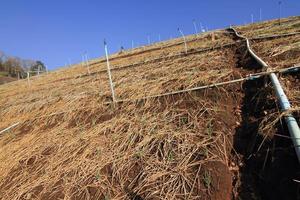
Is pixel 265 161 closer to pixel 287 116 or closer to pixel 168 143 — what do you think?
pixel 287 116

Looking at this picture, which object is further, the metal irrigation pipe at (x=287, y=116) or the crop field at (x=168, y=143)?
the crop field at (x=168, y=143)

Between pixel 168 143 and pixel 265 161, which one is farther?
pixel 168 143

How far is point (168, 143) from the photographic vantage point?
336 cm

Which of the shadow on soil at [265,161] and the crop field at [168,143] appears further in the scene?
the crop field at [168,143]

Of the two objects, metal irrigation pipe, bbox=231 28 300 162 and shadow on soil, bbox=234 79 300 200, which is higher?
metal irrigation pipe, bbox=231 28 300 162

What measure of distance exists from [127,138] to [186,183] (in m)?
1.07

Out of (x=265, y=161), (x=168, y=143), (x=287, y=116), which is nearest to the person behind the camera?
(x=265, y=161)

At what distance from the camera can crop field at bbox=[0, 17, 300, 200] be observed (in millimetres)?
2779

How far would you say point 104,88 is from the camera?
20.6 feet

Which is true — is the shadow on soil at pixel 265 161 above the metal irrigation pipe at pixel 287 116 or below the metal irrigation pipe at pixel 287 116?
below

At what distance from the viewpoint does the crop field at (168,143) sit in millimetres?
2779

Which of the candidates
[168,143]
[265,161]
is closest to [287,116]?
[265,161]

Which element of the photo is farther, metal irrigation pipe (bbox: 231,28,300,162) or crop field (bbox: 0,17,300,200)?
crop field (bbox: 0,17,300,200)

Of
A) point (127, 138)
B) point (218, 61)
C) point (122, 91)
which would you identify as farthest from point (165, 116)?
point (218, 61)
